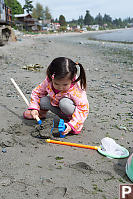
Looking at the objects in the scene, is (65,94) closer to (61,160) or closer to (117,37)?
(61,160)

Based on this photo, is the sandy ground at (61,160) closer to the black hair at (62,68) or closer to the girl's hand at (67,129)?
the girl's hand at (67,129)

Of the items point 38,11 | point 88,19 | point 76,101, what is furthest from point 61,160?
point 88,19

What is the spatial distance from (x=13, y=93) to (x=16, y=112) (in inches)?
39.3

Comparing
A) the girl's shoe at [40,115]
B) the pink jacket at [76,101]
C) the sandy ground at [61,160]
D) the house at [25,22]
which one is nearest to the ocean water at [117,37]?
the house at [25,22]

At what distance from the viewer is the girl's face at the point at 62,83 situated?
2.38 m

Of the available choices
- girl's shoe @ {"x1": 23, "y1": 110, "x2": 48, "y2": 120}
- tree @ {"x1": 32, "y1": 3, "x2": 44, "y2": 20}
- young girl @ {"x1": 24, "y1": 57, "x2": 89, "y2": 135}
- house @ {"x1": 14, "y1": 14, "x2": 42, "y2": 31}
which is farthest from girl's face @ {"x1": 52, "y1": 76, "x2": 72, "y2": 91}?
tree @ {"x1": 32, "y1": 3, "x2": 44, "y2": 20}

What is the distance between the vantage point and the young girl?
235 centimetres

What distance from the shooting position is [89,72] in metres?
6.69

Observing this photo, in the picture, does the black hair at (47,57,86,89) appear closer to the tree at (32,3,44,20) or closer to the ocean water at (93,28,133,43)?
the ocean water at (93,28,133,43)

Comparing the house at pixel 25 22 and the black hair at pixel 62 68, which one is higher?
the house at pixel 25 22

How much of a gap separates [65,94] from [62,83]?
0.23 metres

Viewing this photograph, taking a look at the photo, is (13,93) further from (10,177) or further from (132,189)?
(132,189)

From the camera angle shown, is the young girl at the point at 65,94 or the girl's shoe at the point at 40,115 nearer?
the young girl at the point at 65,94

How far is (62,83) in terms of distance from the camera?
2.42 m
